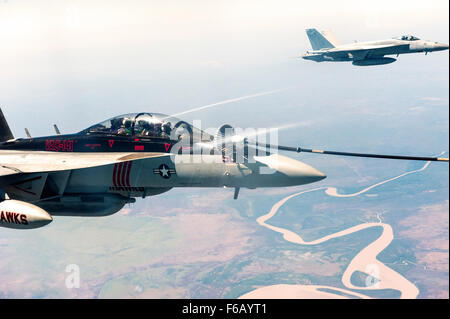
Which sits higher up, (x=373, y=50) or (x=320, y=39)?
(x=320, y=39)

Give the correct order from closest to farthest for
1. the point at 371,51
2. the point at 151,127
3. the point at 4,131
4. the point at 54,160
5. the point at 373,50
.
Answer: the point at 151,127 < the point at 54,160 < the point at 4,131 < the point at 373,50 < the point at 371,51

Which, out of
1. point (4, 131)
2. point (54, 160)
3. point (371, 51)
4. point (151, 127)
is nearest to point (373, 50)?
point (371, 51)

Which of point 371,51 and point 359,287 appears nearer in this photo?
point 371,51

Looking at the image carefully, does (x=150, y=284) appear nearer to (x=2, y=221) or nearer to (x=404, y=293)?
(x=404, y=293)

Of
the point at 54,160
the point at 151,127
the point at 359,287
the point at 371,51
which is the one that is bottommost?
the point at 359,287

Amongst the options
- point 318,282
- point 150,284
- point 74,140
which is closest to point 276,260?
point 318,282

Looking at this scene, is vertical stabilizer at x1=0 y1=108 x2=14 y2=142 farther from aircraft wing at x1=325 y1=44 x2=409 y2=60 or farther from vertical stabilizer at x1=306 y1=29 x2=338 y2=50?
vertical stabilizer at x1=306 y1=29 x2=338 y2=50

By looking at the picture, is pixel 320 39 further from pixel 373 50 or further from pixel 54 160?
pixel 54 160
